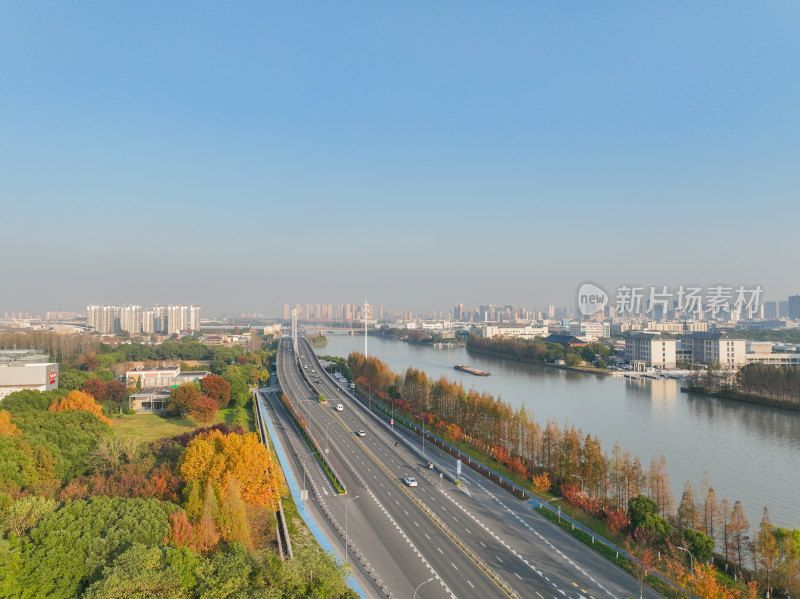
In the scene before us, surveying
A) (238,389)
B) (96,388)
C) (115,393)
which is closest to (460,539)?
(238,389)

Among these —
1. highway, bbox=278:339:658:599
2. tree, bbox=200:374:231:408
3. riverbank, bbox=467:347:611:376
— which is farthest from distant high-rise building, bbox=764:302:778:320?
tree, bbox=200:374:231:408

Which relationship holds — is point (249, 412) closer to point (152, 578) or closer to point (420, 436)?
point (420, 436)

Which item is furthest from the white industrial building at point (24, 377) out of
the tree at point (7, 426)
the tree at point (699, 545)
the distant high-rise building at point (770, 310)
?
the distant high-rise building at point (770, 310)

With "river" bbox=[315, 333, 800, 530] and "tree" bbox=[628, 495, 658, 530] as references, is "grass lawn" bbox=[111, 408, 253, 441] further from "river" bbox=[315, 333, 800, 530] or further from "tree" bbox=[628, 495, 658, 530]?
"tree" bbox=[628, 495, 658, 530]

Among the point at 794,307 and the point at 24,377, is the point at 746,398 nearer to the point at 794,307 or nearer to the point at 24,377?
the point at 24,377

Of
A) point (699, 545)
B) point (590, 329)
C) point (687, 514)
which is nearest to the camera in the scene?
point (699, 545)

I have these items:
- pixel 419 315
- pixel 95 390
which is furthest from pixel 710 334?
pixel 419 315
